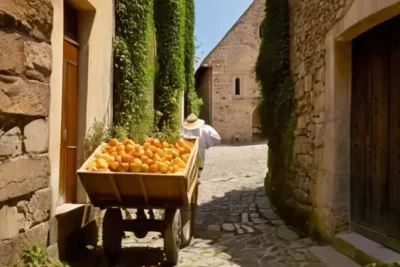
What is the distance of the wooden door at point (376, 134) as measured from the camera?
430 cm

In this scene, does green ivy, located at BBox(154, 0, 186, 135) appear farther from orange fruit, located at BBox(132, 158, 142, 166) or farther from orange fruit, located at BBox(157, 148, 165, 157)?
orange fruit, located at BBox(132, 158, 142, 166)

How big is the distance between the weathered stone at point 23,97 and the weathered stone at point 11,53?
2.3 inches

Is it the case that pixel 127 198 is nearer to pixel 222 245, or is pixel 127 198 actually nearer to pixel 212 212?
pixel 222 245

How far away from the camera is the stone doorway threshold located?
3.84 m

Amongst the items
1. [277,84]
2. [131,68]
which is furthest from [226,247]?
[131,68]

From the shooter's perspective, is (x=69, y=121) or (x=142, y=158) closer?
(x=142, y=158)

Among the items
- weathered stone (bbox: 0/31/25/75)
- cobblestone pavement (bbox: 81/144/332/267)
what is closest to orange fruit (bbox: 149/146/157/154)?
cobblestone pavement (bbox: 81/144/332/267)

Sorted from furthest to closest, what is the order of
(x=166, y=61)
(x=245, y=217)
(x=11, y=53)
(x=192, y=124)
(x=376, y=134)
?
1. (x=192, y=124)
2. (x=166, y=61)
3. (x=245, y=217)
4. (x=376, y=134)
5. (x=11, y=53)

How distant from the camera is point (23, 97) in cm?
275

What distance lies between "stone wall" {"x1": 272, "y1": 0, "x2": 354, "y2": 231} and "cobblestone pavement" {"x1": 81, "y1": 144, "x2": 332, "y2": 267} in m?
0.49

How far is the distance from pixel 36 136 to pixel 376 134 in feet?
11.7

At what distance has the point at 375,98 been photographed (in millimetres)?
4656

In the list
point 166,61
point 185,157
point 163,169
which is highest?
point 166,61

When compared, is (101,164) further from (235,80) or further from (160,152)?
(235,80)
